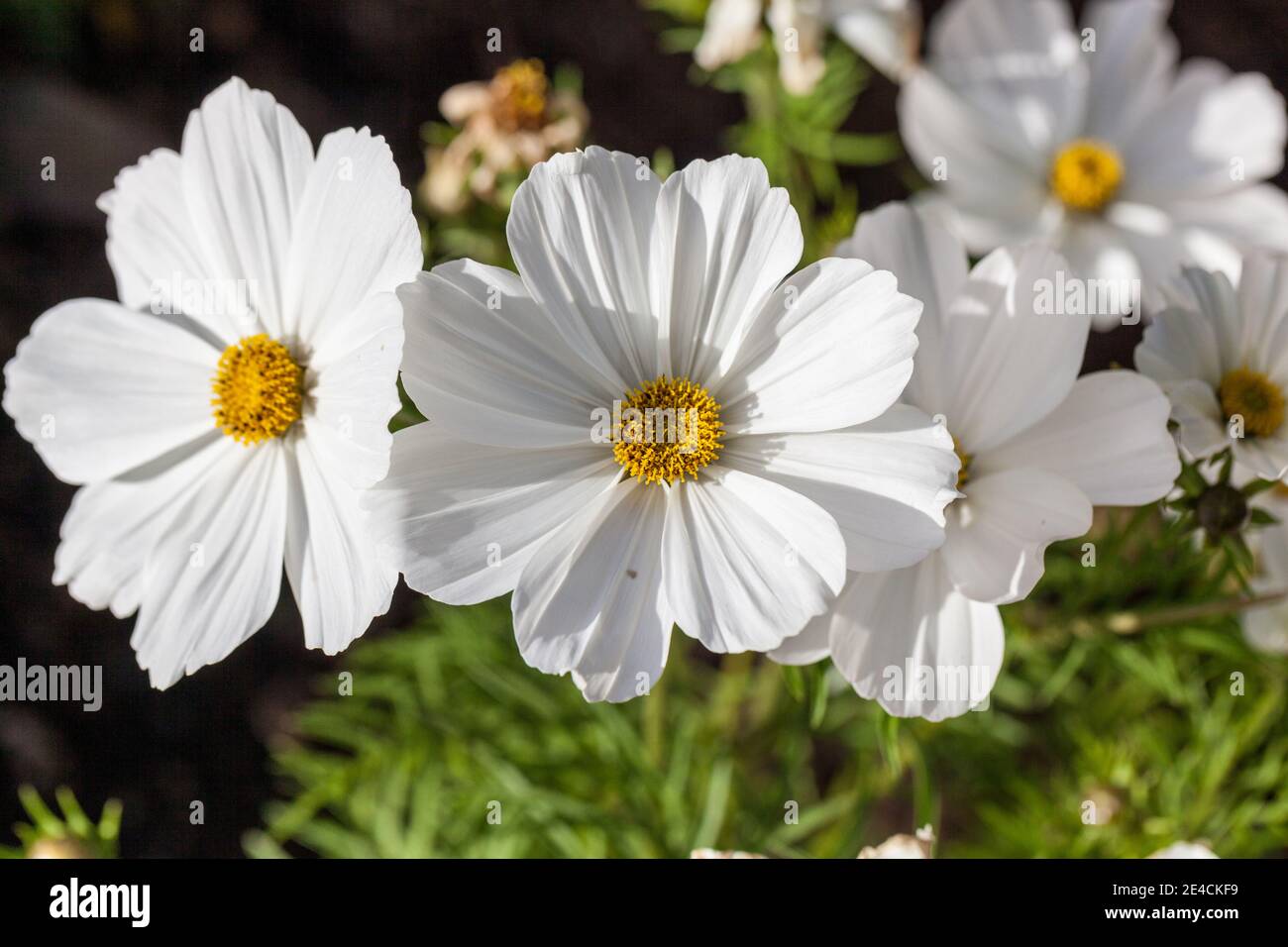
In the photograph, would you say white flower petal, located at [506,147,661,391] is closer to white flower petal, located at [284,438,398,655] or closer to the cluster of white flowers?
the cluster of white flowers

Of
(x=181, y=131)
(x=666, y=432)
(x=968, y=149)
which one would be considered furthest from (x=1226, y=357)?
(x=181, y=131)

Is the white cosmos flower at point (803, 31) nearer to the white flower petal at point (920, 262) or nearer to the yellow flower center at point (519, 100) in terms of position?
the yellow flower center at point (519, 100)

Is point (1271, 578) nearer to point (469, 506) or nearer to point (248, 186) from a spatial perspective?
point (469, 506)

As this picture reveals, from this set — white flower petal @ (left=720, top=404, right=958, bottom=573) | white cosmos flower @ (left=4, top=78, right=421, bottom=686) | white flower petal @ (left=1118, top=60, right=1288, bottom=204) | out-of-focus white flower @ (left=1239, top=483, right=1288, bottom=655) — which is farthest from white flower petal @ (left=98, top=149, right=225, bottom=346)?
white flower petal @ (left=1118, top=60, right=1288, bottom=204)

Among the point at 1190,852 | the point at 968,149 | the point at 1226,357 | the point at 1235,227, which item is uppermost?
the point at 968,149

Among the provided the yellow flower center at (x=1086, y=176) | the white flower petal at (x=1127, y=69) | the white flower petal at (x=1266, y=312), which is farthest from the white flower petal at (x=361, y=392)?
the white flower petal at (x=1127, y=69)
